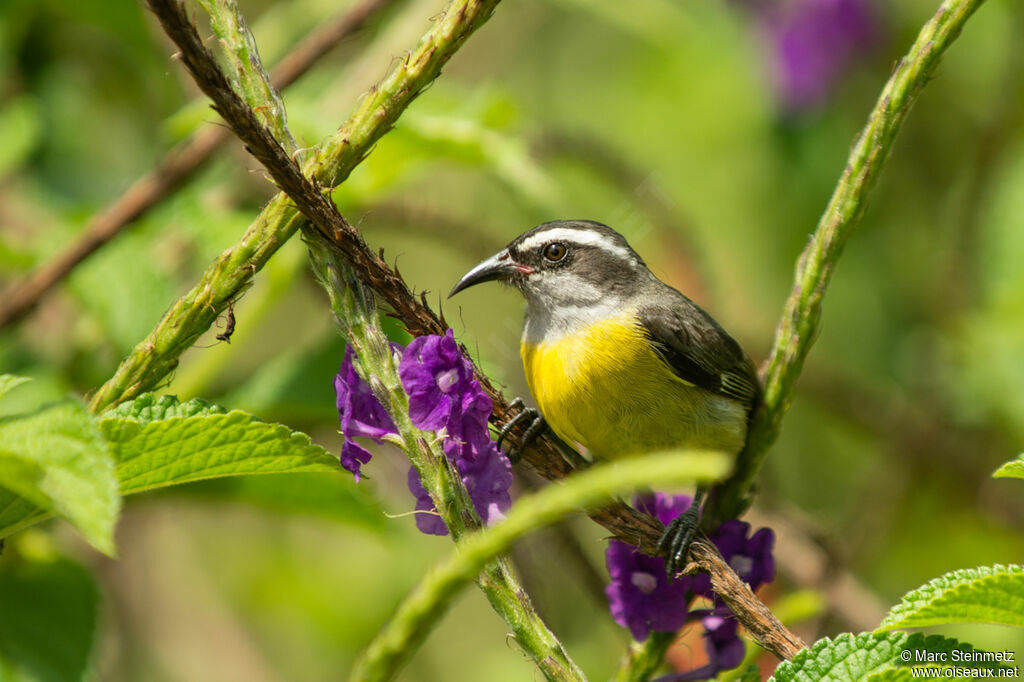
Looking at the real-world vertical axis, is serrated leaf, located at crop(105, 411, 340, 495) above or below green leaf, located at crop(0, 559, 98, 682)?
above

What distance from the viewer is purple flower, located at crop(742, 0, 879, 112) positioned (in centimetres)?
627

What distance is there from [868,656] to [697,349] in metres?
2.16

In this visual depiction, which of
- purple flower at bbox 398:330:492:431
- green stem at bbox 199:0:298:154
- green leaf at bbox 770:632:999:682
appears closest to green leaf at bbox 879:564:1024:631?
green leaf at bbox 770:632:999:682

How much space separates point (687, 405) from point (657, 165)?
304cm

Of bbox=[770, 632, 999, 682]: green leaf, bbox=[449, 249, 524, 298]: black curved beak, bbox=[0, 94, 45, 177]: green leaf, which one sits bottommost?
bbox=[770, 632, 999, 682]: green leaf

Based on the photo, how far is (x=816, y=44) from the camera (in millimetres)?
6449

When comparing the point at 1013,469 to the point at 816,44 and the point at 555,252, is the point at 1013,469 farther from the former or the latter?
the point at 816,44

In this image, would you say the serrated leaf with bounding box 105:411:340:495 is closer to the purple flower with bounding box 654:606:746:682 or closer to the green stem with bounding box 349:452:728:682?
the green stem with bounding box 349:452:728:682

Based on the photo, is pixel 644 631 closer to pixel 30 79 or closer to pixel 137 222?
pixel 137 222

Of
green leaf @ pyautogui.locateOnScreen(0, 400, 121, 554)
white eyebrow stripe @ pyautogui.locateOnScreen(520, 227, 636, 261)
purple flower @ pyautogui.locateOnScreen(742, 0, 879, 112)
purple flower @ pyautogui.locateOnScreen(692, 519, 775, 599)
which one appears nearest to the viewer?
green leaf @ pyautogui.locateOnScreen(0, 400, 121, 554)

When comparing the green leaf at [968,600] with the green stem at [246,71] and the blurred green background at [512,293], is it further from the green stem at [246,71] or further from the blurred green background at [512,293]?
the green stem at [246,71]

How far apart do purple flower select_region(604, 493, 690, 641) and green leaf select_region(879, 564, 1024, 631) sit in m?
0.53

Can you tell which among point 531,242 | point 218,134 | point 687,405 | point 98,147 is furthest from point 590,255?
point 98,147

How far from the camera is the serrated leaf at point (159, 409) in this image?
162 cm
